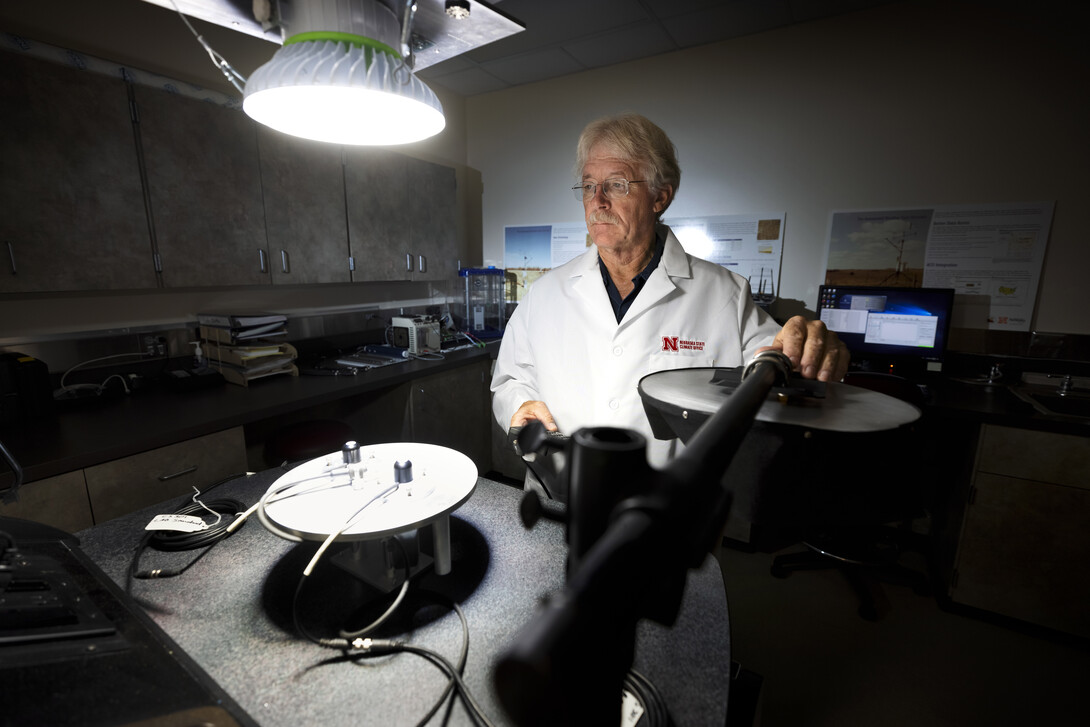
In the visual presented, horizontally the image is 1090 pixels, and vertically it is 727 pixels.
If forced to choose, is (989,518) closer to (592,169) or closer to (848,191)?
(848,191)

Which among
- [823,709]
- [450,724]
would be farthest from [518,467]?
[450,724]

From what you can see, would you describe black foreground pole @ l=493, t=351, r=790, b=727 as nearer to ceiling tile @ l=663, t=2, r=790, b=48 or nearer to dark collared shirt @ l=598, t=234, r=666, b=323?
dark collared shirt @ l=598, t=234, r=666, b=323

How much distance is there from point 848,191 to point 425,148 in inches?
109

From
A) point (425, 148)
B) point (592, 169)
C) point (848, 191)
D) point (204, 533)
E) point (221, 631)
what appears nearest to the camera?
point (221, 631)

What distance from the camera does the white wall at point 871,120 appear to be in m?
2.16

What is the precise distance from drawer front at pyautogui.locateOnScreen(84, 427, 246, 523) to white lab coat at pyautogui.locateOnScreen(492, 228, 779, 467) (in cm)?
110

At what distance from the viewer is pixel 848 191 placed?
2.54 meters

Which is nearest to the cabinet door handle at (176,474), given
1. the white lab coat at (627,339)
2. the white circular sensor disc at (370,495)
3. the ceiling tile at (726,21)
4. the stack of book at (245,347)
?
the stack of book at (245,347)

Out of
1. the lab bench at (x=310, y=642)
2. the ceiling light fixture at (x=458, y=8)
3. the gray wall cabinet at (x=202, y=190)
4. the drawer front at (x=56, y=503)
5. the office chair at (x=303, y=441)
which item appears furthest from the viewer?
the office chair at (x=303, y=441)

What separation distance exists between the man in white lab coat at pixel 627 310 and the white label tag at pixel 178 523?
75cm

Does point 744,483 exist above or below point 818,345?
below

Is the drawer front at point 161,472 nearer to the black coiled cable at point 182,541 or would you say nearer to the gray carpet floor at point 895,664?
the black coiled cable at point 182,541

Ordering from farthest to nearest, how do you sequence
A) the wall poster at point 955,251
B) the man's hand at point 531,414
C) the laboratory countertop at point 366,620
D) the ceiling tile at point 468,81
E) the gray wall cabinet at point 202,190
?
1. the ceiling tile at point 468,81
2. the wall poster at point 955,251
3. the gray wall cabinet at point 202,190
4. the man's hand at point 531,414
5. the laboratory countertop at point 366,620

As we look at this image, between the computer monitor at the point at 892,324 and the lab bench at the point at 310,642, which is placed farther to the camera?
the computer monitor at the point at 892,324
